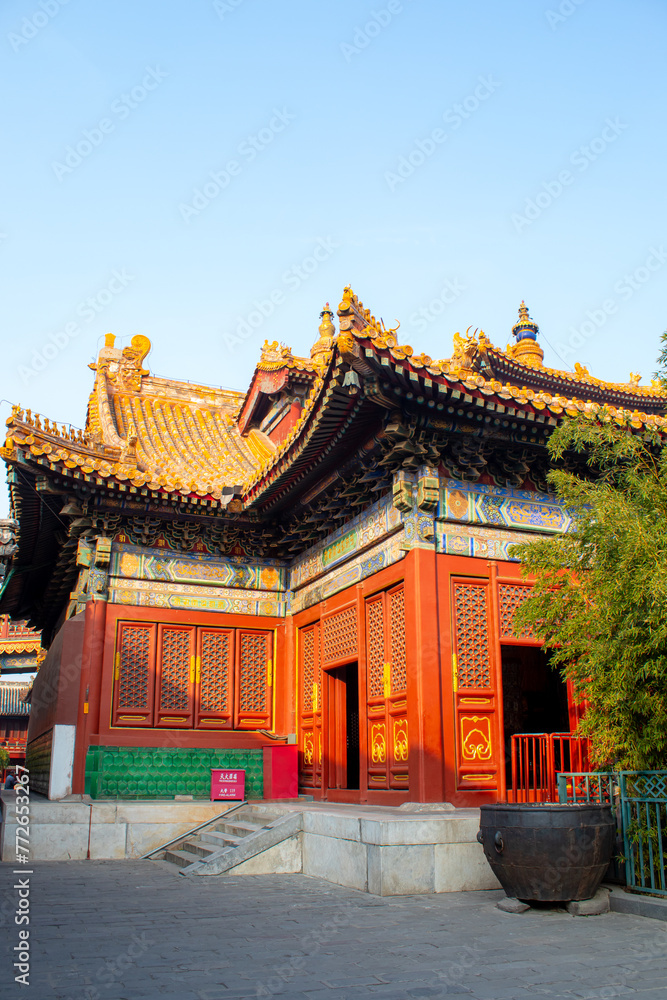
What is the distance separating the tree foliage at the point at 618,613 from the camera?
590 centimetres

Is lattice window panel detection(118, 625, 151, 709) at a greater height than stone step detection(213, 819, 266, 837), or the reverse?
lattice window panel detection(118, 625, 151, 709)

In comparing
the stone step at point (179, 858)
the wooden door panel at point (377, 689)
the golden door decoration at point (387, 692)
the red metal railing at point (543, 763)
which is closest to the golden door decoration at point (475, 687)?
the red metal railing at point (543, 763)

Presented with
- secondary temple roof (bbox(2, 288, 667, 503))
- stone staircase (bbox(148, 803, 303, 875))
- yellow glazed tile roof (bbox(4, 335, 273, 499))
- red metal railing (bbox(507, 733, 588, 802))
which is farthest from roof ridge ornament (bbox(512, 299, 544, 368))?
stone staircase (bbox(148, 803, 303, 875))

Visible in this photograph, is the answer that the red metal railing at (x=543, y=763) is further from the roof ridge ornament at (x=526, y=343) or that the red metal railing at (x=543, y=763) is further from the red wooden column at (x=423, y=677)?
the roof ridge ornament at (x=526, y=343)

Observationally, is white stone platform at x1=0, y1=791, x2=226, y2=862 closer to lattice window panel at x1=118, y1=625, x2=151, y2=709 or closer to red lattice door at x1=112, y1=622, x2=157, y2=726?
red lattice door at x1=112, y1=622, x2=157, y2=726

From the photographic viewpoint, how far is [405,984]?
4.03 metres

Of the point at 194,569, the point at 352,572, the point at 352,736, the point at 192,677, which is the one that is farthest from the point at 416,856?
the point at 352,736

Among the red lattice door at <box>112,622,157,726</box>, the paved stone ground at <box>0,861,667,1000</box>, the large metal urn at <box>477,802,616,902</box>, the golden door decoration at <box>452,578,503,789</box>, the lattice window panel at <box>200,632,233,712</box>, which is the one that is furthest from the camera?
the lattice window panel at <box>200,632,233,712</box>

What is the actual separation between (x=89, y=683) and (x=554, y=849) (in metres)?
7.16

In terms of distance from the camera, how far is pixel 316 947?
482cm

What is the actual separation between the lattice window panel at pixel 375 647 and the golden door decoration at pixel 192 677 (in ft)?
9.56

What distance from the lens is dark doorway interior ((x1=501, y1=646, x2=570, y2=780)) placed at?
48.1ft

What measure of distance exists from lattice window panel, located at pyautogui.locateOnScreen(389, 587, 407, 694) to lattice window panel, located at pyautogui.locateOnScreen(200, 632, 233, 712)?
3604 mm

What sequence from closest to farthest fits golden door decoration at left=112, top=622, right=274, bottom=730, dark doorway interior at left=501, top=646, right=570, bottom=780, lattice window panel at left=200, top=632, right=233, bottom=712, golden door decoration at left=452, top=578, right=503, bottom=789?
1. golden door decoration at left=452, top=578, right=503, bottom=789
2. golden door decoration at left=112, top=622, right=274, bottom=730
3. lattice window panel at left=200, top=632, right=233, bottom=712
4. dark doorway interior at left=501, top=646, right=570, bottom=780
